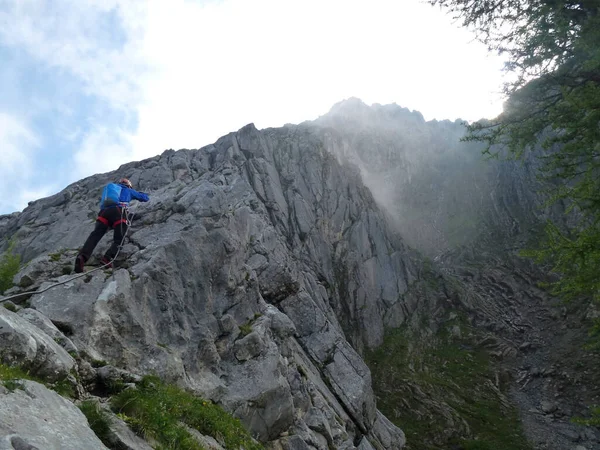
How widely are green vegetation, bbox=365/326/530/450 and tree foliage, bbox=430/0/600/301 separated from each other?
25.4 m

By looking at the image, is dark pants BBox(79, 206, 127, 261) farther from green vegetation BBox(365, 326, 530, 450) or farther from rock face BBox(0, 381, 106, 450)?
green vegetation BBox(365, 326, 530, 450)

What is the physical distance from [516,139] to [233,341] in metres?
13.2

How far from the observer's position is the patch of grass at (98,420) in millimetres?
6691

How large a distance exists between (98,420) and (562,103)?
14617 mm

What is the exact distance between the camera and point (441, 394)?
40062 millimetres

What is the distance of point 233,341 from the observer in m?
17.3

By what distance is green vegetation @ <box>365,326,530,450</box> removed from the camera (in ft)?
109

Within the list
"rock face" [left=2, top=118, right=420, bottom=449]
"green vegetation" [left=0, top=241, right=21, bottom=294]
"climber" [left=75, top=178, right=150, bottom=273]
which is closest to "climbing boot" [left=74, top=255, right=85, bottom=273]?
"climber" [left=75, top=178, right=150, bottom=273]

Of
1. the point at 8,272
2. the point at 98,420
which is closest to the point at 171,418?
the point at 98,420

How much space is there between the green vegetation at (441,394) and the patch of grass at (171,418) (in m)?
25.3

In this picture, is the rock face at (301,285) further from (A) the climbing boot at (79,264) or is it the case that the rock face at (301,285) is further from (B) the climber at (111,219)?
(B) the climber at (111,219)

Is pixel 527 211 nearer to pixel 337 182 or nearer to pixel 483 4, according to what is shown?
pixel 337 182

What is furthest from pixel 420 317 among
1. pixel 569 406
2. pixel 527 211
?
pixel 527 211

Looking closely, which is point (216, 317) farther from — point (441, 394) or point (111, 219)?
point (441, 394)
